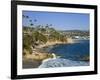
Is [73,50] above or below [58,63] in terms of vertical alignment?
above

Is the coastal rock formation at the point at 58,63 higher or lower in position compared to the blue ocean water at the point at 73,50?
lower

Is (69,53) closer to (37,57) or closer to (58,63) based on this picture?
(58,63)

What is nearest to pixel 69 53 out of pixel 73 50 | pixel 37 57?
pixel 73 50

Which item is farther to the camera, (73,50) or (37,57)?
(73,50)

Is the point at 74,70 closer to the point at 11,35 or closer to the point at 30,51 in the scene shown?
the point at 30,51

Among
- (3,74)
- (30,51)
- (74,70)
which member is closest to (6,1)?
(30,51)

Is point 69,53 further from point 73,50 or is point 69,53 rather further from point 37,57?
point 37,57

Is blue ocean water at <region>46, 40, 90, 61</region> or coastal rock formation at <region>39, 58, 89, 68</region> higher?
blue ocean water at <region>46, 40, 90, 61</region>

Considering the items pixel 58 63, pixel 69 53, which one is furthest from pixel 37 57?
pixel 69 53
